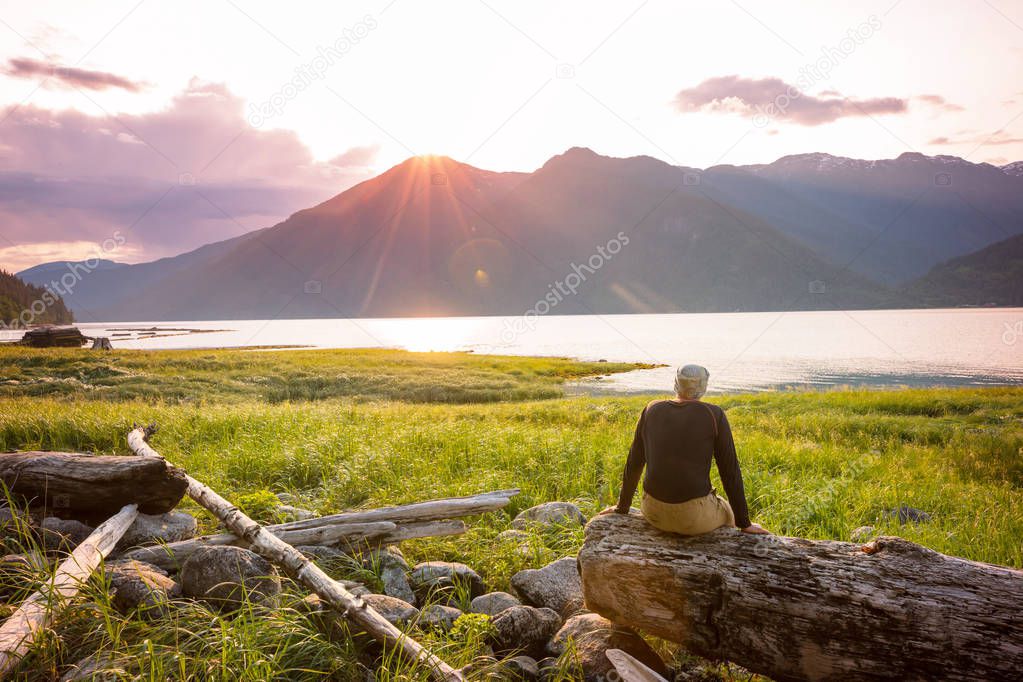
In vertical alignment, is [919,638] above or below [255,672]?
above

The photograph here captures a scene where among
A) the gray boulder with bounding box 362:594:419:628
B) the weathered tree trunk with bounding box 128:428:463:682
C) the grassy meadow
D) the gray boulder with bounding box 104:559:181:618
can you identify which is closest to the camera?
the weathered tree trunk with bounding box 128:428:463:682

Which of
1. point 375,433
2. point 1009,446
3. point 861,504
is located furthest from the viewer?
point 1009,446

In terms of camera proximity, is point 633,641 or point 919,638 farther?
point 633,641

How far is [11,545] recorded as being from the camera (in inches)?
252

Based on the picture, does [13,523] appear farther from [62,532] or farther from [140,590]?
[140,590]

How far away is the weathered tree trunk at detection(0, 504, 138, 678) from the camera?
4145 millimetres

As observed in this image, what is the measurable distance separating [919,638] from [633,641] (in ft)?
8.53

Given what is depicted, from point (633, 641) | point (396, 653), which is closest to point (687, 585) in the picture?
point (633, 641)

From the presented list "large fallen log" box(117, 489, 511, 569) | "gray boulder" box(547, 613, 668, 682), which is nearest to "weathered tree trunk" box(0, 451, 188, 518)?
"large fallen log" box(117, 489, 511, 569)

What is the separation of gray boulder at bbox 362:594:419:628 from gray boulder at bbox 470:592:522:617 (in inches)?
38.4

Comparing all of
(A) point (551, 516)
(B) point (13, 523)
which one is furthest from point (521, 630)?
(B) point (13, 523)

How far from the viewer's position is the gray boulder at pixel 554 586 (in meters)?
6.55

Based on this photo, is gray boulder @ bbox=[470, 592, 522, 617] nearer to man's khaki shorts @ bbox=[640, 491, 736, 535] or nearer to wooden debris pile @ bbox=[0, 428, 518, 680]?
wooden debris pile @ bbox=[0, 428, 518, 680]

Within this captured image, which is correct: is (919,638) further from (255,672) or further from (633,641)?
(255,672)
